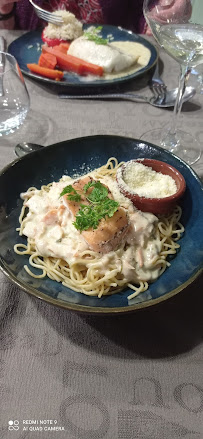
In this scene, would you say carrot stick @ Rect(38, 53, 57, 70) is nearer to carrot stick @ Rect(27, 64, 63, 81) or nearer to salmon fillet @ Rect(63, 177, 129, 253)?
carrot stick @ Rect(27, 64, 63, 81)

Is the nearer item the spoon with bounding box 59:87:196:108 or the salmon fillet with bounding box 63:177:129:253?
the salmon fillet with bounding box 63:177:129:253

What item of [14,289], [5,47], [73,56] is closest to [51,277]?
[14,289]

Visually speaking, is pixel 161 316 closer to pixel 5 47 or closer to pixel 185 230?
pixel 185 230

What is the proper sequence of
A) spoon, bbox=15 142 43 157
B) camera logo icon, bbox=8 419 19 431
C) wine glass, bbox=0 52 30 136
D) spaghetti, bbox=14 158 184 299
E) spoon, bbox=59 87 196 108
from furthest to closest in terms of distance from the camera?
1. spoon, bbox=59 87 196 108
2. wine glass, bbox=0 52 30 136
3. spoon, bbox=15 142 43 157
4. spaghetti, bbox=14 158 184 299
5. camera logo icon, bbox=8 419 19 431

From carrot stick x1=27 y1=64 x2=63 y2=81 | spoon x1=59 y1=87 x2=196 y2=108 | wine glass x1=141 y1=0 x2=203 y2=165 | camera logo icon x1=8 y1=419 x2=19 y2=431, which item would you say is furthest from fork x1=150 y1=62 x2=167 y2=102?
camera logo icon x1=8 y1=419 x2=19 y2=431

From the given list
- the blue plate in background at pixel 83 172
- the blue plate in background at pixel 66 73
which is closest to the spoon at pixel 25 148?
the blue plate in background at pixel 83 172

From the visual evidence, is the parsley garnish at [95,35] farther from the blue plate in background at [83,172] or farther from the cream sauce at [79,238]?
the cream sauce at [79,238]
